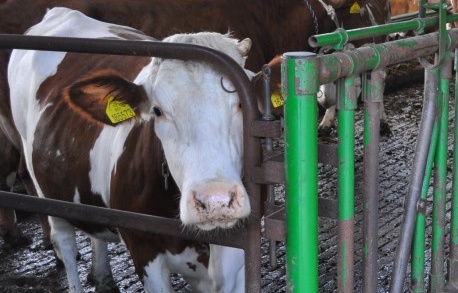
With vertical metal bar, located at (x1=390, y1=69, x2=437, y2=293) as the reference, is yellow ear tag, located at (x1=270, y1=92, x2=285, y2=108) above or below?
above

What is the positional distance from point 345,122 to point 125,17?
447 cm

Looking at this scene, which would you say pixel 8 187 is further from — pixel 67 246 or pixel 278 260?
pixel 278 260

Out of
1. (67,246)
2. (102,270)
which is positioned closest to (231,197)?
(67,246)

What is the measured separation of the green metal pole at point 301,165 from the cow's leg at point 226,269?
99cm

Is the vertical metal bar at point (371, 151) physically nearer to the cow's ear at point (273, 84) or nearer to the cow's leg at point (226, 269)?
the cow's ear at point (273, 84)

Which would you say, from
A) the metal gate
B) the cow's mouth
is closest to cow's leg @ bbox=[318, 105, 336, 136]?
the metal gate

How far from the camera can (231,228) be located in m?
2.12

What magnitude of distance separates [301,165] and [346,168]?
0.19 m

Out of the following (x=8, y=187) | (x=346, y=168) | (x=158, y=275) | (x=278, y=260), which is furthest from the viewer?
(x=8, y=187)

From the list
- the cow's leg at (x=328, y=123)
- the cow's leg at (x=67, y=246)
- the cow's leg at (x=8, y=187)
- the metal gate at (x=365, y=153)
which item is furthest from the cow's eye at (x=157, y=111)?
the cow's leg at (x=328, y=123)

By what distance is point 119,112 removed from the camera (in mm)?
2625

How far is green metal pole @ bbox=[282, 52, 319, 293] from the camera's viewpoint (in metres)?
1.77

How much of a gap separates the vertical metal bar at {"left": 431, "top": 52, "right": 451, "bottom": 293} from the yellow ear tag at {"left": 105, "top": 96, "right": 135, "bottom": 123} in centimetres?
106

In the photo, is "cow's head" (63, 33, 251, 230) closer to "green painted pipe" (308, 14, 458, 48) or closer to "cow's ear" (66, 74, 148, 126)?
"cow's ear" (66, 74, 148, 126)
